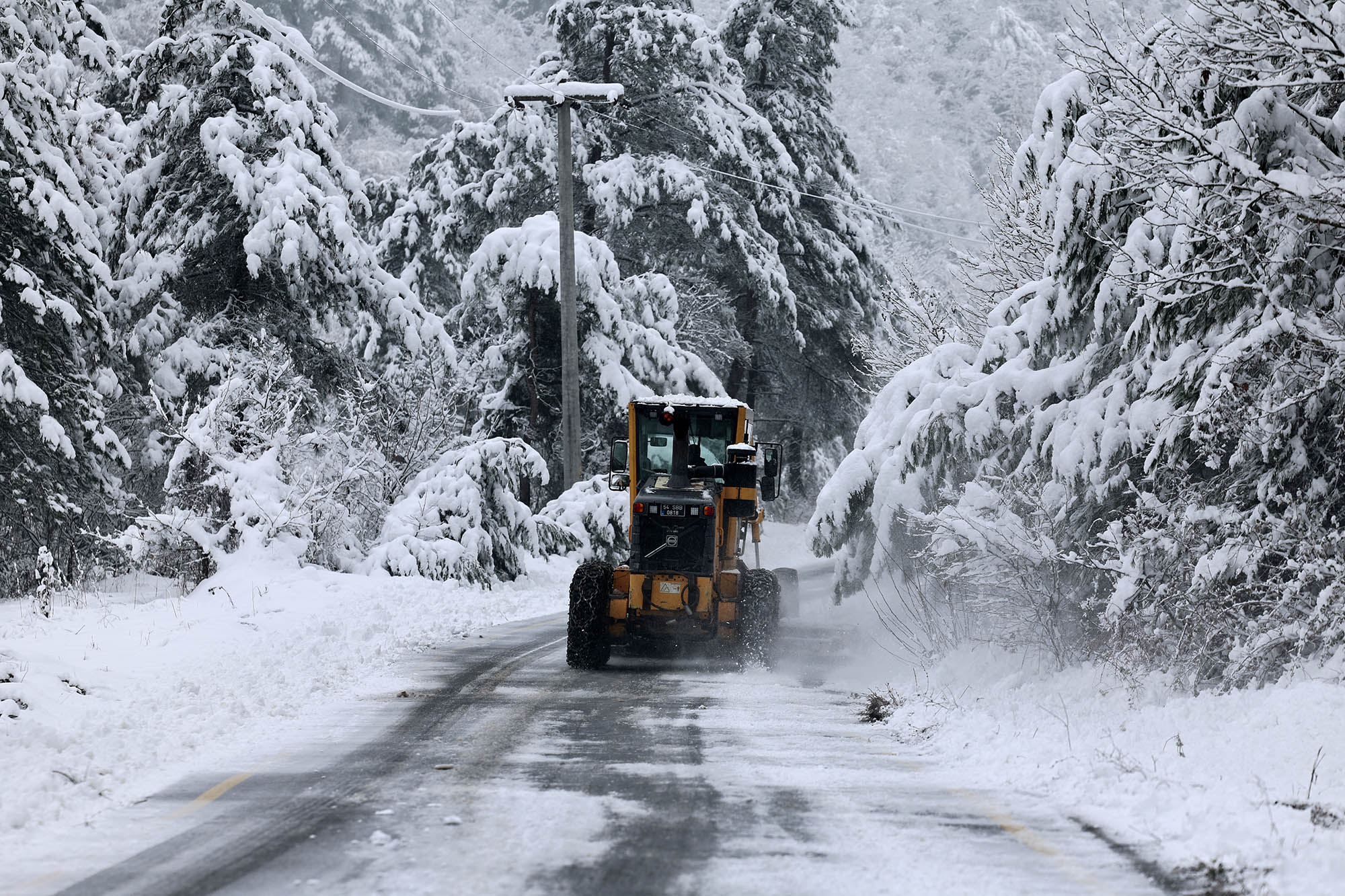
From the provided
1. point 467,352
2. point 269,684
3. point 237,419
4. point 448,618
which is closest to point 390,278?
point 467,352

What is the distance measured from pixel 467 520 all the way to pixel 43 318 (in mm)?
7426

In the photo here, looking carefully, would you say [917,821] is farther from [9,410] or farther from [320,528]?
[9,410]

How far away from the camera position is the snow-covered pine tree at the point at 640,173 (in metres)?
30.9

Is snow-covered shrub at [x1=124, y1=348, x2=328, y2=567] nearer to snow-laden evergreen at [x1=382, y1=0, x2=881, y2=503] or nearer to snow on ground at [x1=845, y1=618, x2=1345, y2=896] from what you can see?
snow on ground at [x1=845, y1=618, x2=1345, y2=896]

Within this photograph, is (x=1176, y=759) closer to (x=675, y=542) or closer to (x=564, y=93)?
(x=675, y=542)

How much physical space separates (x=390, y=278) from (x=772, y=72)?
18031 mm

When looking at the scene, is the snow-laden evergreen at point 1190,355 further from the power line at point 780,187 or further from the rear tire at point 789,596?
the power line at point 780,187

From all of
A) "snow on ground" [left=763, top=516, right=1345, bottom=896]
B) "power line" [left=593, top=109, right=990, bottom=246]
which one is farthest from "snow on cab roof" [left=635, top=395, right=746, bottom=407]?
"power line" [left=593, top=109, right=990, bottom=246]

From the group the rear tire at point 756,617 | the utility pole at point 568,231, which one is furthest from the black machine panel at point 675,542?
the utility pole at point 568,231

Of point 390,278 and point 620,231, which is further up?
point 620,231

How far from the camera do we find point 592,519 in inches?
1015

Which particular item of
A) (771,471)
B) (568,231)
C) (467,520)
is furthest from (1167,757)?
(568,231)

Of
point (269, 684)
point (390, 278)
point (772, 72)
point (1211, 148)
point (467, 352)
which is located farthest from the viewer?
point (772, 72)

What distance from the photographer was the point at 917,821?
6.41 meters
